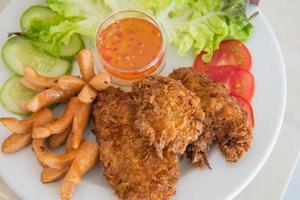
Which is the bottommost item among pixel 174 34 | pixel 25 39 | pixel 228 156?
pixel 228 156

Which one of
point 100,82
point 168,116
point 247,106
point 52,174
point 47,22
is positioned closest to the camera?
point 168,116

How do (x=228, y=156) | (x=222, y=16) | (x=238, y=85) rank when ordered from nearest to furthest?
(x=228, y=156), (x=238, y=85), (x=222, y=16)

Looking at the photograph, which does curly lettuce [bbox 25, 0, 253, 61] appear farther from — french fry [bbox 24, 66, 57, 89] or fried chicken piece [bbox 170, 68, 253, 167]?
fried chicken piece [bbox 170, 68, 253, 167]

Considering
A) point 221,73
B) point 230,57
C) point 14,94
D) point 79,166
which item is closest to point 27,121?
point 14,94

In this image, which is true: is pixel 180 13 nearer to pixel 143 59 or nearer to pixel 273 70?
pixel 143 59

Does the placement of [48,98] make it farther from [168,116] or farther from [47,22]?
[168,116]

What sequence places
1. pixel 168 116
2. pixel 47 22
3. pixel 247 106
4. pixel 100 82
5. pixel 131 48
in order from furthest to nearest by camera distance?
pixel 47 22 < pixel 131 48 < pixel 247 106 < pixel 100 82 < pixel 168 116

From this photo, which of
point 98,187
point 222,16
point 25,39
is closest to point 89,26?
point 25,39
